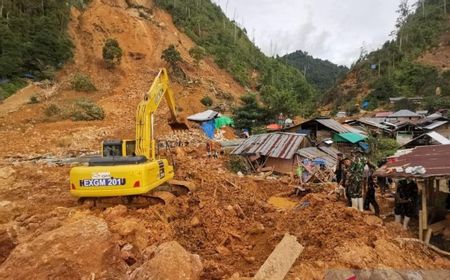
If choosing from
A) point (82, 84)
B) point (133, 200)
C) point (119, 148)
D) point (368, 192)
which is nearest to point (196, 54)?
point (82, 84)

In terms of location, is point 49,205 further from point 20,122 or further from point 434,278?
point 20,122

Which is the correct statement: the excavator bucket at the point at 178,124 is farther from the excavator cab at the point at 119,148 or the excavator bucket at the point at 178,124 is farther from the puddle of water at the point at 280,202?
the puddle of water at the point at 280,202

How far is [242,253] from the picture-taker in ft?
22.4

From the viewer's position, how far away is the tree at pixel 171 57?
35.2 m

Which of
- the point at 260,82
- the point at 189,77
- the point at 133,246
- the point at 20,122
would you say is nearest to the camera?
the point at 133,246

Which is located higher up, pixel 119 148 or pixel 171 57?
pixel 171 57

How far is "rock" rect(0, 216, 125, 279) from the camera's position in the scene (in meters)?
4.56

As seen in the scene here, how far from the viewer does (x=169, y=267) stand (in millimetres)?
4492

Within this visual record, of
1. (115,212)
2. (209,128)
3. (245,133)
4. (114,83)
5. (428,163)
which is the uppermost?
(114,83)

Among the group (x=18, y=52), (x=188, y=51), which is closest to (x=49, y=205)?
(x=18, y=52)

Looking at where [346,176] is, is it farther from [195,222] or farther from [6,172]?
[6,172]

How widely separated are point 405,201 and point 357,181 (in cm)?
107

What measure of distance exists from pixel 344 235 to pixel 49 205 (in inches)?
277

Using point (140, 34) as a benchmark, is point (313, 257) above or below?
below
